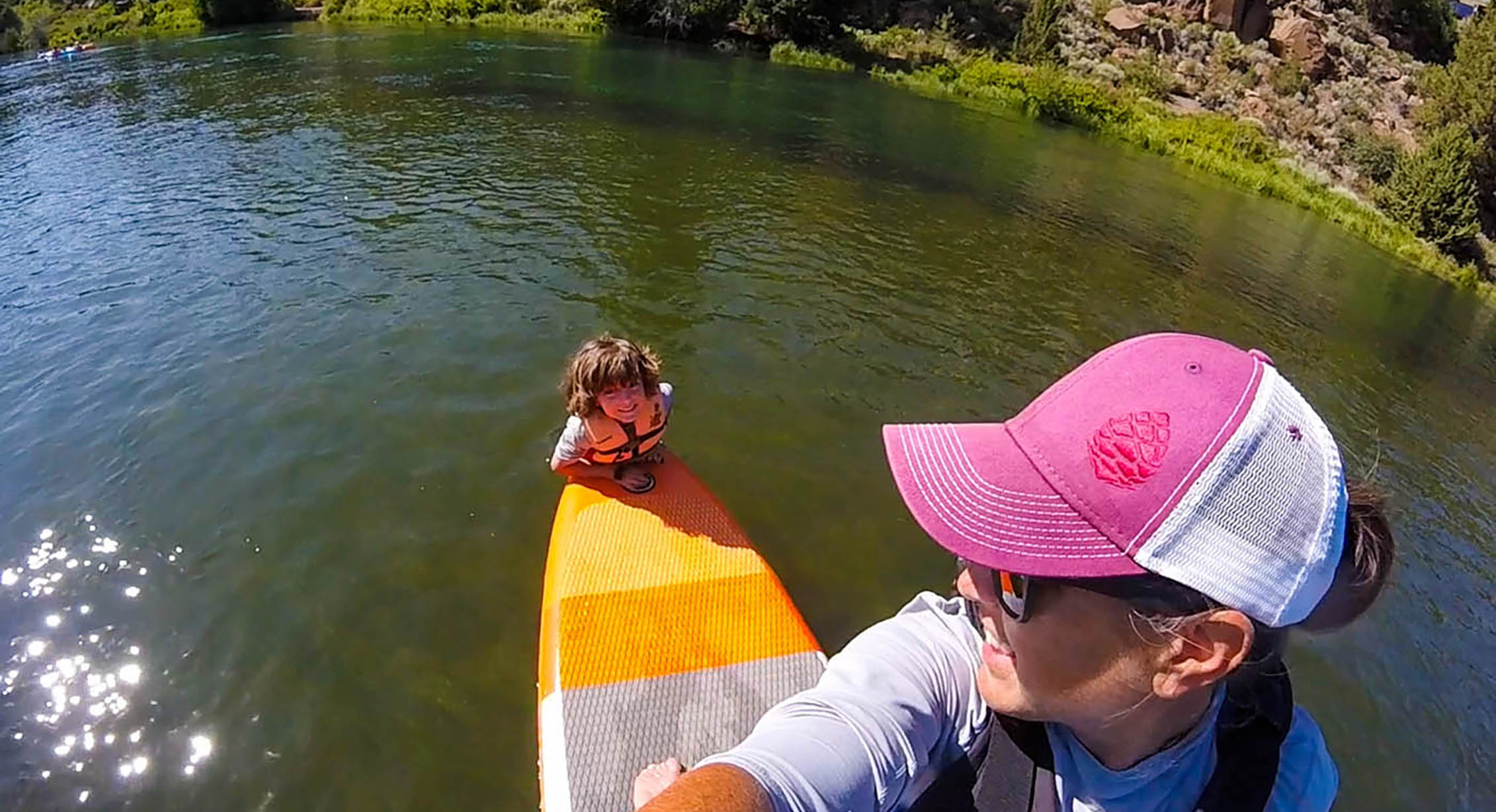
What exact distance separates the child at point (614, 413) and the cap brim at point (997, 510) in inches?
167

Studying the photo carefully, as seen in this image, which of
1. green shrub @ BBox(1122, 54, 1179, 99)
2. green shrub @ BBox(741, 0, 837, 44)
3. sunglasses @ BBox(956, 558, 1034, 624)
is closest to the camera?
sunglasses @ BBox(956, 558, 1034, 624)

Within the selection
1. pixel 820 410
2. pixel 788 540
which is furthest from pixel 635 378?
pixel 820 410

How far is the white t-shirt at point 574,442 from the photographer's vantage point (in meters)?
6.20

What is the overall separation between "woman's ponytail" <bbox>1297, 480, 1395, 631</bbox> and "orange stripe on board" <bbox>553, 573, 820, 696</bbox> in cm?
341

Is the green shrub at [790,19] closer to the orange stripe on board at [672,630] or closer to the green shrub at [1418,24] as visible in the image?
the green shrub at [1418,24]

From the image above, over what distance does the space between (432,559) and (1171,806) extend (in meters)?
5.73

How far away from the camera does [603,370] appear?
5.80 m

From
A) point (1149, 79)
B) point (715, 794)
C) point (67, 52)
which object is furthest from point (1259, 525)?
point (1149, 79)

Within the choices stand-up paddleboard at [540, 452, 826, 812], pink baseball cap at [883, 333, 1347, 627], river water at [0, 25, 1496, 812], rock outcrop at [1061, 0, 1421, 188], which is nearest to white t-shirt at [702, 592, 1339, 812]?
pink baseball cap at [883, 333, 1347, 627]

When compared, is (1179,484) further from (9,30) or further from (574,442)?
(9,30)

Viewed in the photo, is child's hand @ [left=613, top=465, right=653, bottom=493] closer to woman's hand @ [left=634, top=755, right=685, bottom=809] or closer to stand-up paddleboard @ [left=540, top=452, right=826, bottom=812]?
stand-up paddleboard @ [left=540, top=452, right=826, bottom=812]

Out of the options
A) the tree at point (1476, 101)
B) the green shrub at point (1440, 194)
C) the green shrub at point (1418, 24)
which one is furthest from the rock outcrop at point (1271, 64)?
the green shrub at point (1440, 194)

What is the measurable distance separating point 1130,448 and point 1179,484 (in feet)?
0.33

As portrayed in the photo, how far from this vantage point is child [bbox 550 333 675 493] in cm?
583
